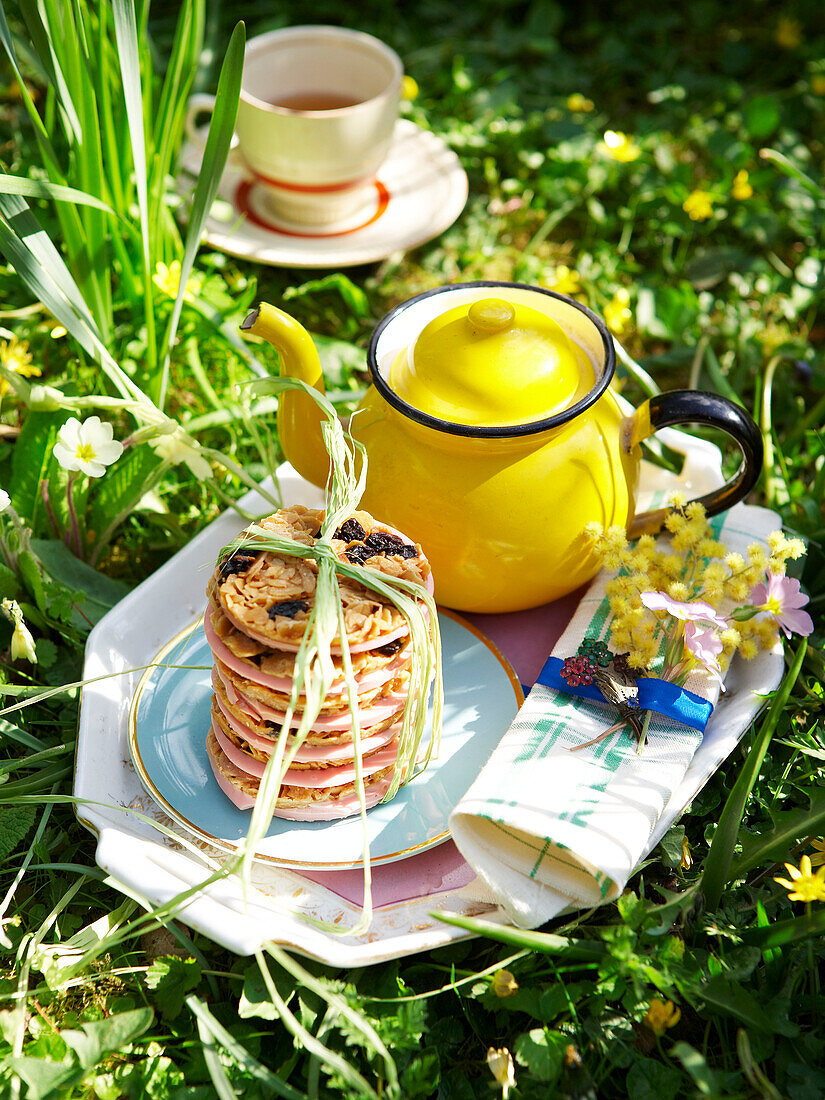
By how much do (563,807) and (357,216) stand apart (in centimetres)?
116

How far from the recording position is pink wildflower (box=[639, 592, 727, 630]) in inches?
36.4

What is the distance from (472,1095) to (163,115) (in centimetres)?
119

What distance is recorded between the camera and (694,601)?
997 mm

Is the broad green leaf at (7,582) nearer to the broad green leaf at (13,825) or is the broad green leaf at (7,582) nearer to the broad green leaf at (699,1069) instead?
the broad green leaf at (13,825)

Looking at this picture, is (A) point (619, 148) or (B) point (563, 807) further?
(A) point (619, 148)

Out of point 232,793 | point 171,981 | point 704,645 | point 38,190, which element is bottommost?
point 171,981

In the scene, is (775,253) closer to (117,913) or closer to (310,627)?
(310,627)

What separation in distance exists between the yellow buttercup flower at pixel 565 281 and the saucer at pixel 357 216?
0.21 meters

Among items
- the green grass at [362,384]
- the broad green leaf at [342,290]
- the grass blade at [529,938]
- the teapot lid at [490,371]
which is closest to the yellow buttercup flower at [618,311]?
the green grass at [362,384]

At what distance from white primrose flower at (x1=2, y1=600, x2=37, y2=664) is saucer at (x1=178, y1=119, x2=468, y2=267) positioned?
769 millimetres

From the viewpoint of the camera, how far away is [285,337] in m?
0.99

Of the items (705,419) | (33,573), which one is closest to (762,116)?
(705,419)

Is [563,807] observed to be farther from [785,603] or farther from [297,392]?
[297,392]

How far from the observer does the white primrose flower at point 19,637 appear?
98 centimetres
